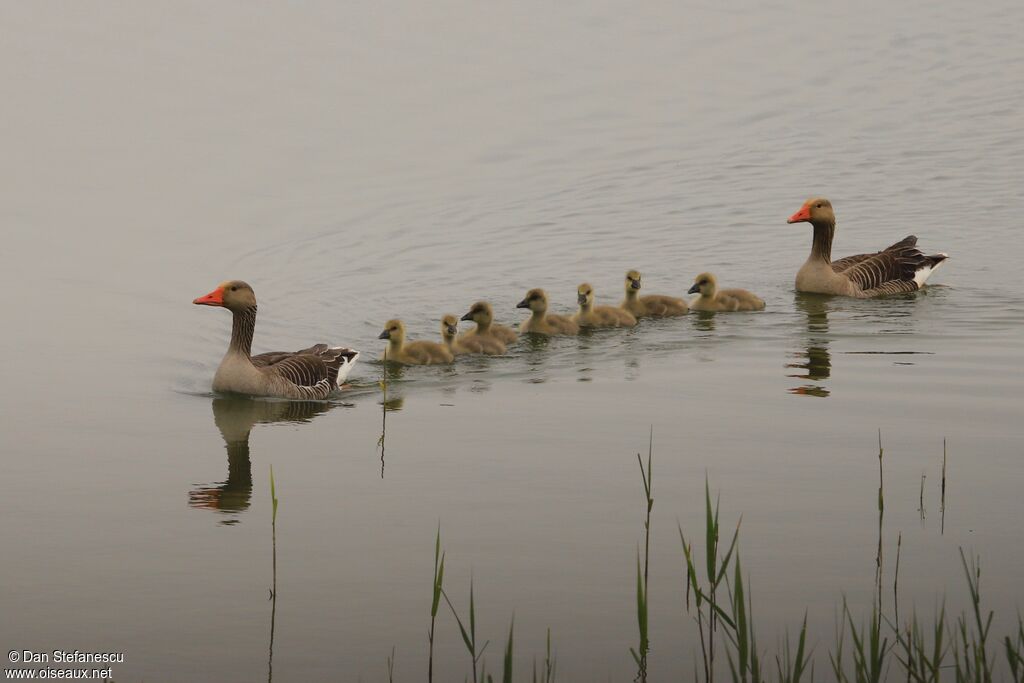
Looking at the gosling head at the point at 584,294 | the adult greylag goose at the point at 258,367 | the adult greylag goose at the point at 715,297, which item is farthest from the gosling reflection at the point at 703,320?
the adult greylag goose at the point at 258,367

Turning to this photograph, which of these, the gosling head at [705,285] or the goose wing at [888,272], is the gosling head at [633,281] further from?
the goose wing at [888,272]

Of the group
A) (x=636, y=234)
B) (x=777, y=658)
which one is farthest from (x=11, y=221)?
(x=777, y=658)

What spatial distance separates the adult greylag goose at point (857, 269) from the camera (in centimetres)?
2059

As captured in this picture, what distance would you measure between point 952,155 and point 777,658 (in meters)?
23.5

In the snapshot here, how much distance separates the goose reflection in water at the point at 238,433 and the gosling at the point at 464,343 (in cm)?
239

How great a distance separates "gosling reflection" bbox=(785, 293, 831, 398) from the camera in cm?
1498

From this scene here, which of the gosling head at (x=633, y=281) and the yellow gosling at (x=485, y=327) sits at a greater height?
the gosling head at (x=633, y=281)

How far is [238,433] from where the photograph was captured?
44.9ft

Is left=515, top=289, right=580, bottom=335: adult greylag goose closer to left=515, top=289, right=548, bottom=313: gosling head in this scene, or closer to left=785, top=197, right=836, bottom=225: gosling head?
left=515, top=289, right=548, bottom=313: gosling head

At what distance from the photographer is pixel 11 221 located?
2381 centimetres

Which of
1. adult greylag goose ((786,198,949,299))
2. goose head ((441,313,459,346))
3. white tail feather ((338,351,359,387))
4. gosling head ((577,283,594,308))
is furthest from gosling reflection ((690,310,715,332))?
white tail feather ((338,351,359,387))

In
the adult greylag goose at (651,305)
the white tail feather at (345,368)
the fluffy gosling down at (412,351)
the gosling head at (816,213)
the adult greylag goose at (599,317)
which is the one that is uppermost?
the gosling head at (816,213)

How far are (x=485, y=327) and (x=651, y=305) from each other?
2.48 m

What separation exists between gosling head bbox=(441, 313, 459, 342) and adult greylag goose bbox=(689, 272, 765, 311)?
3355mm
